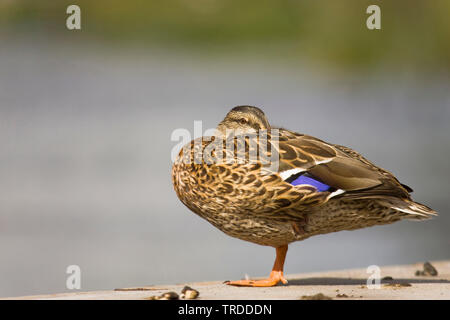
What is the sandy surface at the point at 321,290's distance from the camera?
3840 millimetres

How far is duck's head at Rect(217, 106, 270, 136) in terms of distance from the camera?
4461 mm

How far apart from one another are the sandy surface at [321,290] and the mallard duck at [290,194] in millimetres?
187

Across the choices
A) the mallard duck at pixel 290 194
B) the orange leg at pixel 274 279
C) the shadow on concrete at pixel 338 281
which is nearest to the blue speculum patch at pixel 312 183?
the mallard duck at pixel 290 194

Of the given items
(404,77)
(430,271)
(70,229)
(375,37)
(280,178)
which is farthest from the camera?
(375,37)

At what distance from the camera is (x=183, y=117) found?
35.6 ft

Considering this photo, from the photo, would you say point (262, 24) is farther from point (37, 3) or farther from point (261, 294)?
point (261, 294)

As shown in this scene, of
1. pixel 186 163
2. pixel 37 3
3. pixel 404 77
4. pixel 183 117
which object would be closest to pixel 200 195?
pixel 186 163

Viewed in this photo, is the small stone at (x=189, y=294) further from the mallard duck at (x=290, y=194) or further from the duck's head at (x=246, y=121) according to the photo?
the duck's head at (x=246, y=121)

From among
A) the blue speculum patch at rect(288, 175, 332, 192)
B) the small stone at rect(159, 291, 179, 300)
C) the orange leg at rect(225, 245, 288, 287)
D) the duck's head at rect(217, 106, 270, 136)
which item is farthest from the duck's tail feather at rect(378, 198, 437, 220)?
the small stone at rect(159, 291, 179, 300)

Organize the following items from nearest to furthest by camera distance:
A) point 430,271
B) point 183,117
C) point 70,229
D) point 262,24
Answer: point 430,271 → point 70,229 → point 183,117 → point 262,24

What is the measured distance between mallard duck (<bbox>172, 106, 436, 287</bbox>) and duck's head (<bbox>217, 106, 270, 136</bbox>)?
7.0 inches

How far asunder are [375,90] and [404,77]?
146 centimetres

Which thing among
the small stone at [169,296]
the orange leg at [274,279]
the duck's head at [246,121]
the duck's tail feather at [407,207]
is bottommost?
the small stone at [169,296]

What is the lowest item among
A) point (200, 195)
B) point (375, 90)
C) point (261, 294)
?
point (261, 294)
